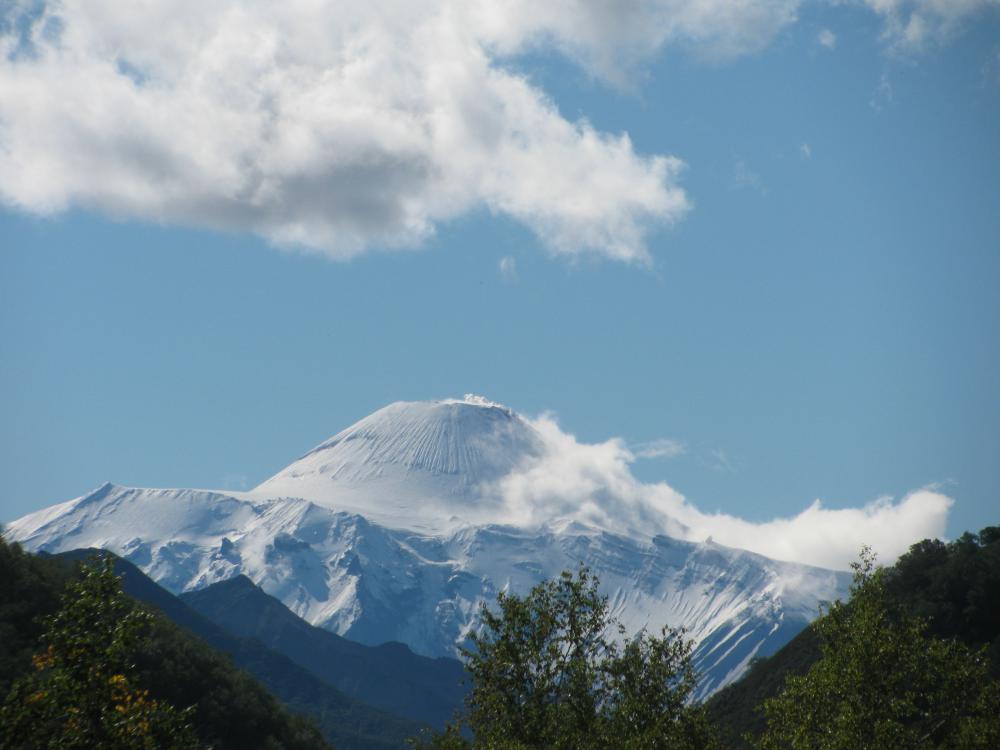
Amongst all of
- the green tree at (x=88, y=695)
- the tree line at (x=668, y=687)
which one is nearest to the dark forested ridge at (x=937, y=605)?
the tree line at (x=668, y=687)

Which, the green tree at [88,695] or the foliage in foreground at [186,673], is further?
the foliage in foreground at [186,673]

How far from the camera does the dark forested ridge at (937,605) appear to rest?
104438 millimetres

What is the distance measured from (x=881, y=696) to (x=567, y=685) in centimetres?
1287

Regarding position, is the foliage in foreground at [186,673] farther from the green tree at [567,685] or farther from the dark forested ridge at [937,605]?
the green tree at [567,685]

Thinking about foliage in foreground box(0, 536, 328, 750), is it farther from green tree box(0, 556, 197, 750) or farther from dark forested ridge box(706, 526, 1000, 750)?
green tree box(0, 556, 197, 750)

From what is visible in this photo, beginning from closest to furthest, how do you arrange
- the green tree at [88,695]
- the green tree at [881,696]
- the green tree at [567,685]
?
1. the green tree at [88,695]
2. the green tree at [881,696]
3. the green tree at [567,685]

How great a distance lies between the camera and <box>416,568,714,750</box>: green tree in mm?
44125

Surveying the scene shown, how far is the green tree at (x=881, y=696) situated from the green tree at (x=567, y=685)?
167 inches

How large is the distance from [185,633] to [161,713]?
83.5m

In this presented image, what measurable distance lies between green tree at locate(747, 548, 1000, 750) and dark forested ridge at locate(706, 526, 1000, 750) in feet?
140

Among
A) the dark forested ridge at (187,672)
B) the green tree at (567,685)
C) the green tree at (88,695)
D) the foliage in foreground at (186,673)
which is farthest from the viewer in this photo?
the dark forested ridge at (187,672)

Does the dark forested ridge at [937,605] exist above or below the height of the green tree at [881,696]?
above

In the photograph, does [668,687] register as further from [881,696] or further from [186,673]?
[186,673]

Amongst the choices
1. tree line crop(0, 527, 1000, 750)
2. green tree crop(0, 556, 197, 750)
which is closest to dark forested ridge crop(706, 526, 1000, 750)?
tree line crop(0, 527, 1000, 750)
